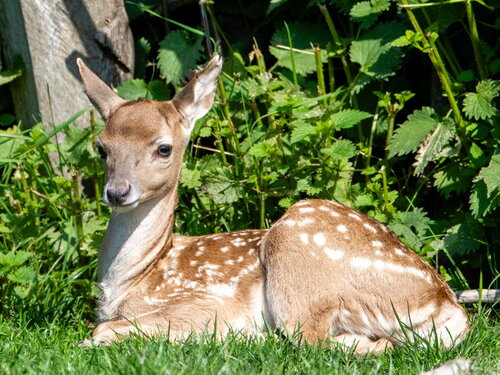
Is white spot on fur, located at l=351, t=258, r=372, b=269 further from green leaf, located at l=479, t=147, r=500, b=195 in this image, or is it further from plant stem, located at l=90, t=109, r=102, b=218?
plant stem, located at l=90, t=109, r=102, b=218

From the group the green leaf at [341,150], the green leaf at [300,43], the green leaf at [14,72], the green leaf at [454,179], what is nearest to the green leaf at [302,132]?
the green leaf at [341,150]

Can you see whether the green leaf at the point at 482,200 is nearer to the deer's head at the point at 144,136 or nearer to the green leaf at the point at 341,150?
the green leaf at the point at 341,150

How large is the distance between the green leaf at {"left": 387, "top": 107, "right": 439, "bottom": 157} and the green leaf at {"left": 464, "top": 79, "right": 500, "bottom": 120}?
25 centimetres

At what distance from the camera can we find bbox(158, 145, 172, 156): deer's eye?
15.9 feet

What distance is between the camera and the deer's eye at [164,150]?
15.9 feet

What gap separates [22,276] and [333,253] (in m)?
1.87

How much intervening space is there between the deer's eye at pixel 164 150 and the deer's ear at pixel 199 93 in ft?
1.16

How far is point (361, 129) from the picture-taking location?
5875 mm

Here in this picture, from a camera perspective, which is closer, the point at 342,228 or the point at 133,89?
the point at 342,228

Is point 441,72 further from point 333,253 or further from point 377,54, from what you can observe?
point 333,253

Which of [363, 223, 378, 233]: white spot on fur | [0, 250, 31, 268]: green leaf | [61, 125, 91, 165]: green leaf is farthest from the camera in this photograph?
[61, 125, 91, 165]: green leaf

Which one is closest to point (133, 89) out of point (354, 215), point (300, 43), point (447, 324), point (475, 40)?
point (300, 43)

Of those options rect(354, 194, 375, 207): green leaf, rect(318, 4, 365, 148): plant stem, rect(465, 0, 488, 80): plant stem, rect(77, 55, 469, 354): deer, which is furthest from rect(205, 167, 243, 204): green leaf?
rect(465, 0, 488, 80): plant stem

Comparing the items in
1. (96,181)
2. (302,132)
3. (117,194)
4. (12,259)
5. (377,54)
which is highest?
(377,54)
